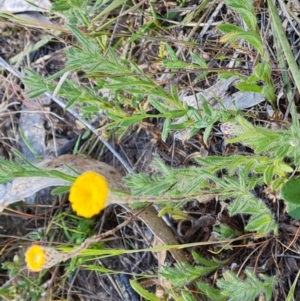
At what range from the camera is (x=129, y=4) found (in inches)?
91.6

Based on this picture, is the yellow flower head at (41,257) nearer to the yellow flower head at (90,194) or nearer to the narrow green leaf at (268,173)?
the yellow flower head at (90,194)

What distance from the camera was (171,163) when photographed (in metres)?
2.20

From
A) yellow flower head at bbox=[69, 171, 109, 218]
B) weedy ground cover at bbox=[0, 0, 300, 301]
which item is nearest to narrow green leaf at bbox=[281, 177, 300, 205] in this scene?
weedy ground cover at bbox=[0, 0, 300, 301]

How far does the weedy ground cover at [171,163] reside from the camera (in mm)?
1711

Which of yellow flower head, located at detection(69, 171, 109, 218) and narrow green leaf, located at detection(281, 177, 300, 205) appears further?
narrow green leaf, located at detection(281, 177, 300, 205)

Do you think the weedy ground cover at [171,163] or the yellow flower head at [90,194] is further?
the weedy ground cover at [171,163]

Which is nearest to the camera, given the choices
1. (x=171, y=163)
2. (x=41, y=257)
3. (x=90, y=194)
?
(x=90, y=194)

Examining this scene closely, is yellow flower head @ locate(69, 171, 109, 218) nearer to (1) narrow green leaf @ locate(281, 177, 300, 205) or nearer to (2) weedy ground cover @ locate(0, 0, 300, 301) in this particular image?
(2) weedy ground cover @ locate(0, 0, 300, 301)

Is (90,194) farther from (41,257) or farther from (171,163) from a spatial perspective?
(171,163)

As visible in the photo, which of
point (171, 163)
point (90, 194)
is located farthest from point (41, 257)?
point (171, 163)

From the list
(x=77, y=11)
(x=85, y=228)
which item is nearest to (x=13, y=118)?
(x=85, y=228)

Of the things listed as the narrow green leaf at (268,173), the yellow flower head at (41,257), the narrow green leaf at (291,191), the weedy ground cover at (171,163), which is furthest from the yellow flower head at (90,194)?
the narrow green leaf at (291,191)

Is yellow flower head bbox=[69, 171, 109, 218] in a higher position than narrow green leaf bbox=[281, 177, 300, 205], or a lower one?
higher

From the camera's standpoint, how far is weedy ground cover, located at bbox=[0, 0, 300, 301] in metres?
1.71
